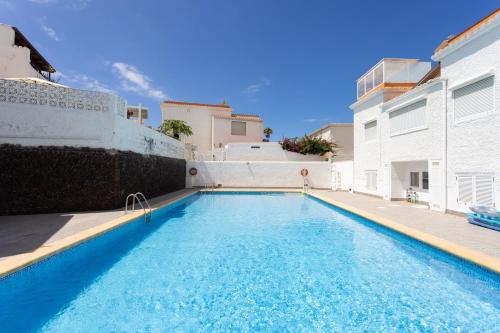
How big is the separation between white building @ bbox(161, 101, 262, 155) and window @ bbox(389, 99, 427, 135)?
840 inches

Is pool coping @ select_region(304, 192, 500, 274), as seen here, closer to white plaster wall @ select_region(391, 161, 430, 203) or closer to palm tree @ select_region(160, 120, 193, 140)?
white plaster wall @ select_region(391, 161, 430, 203)

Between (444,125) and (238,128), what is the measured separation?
24.8m

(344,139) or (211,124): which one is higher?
(211,124)

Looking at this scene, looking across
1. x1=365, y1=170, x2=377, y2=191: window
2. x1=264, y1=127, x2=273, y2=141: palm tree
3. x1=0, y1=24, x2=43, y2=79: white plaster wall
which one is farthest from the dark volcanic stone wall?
x1=264, y1=127, x2=273, y2=141: palm tree

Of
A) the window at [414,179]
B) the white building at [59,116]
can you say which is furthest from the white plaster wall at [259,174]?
the white building at [59,116]

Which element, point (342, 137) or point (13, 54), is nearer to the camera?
point (13, 54)

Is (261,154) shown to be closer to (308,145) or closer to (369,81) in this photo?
(308,145)

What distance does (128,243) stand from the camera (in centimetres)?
618

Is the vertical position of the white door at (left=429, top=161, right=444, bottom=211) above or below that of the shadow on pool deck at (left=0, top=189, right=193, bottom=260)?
above

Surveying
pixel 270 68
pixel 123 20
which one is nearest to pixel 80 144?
pixel 123 20

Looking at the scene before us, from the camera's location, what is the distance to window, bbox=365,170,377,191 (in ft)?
44.4

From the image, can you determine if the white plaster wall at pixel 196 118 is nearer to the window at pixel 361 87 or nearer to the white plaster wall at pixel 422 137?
the window at pixel 361 87

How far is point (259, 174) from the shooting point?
2056 centimetres

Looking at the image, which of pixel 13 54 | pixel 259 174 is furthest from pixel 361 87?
pixel 13 54
